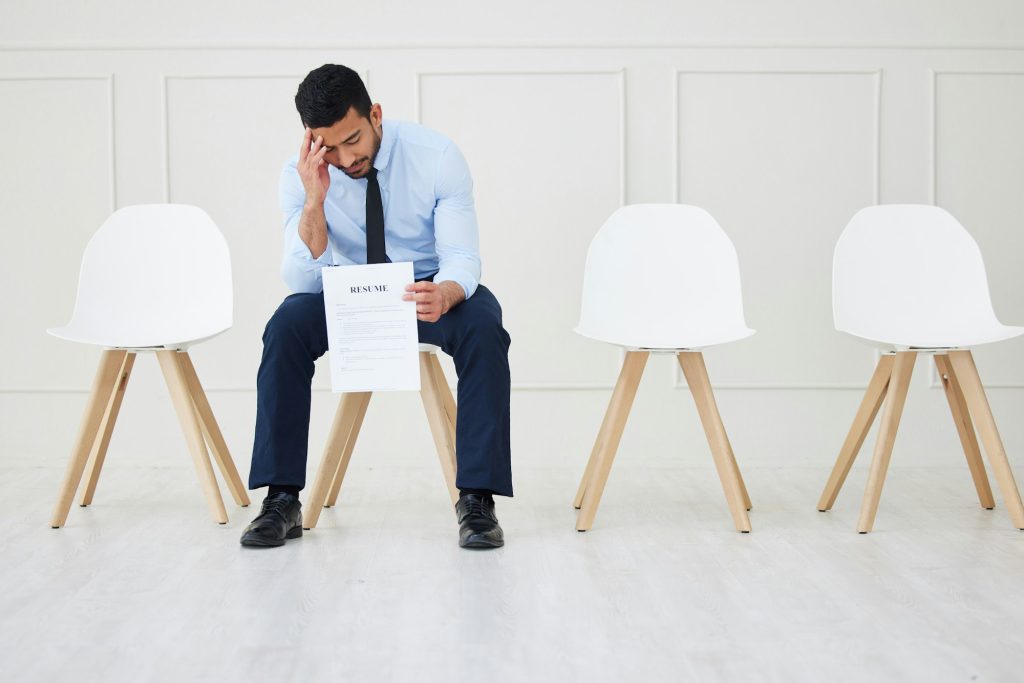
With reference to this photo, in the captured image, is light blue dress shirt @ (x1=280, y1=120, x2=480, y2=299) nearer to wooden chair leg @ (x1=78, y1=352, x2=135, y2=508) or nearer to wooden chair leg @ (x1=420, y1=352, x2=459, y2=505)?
wooden chair leg @ (x1=420, y1=352, x2=459, y2=505)

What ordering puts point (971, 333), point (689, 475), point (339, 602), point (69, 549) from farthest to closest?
point (689, 475), point (971, 333), point (69, 549), point (339, 602)

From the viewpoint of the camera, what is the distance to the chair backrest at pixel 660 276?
2689 mm

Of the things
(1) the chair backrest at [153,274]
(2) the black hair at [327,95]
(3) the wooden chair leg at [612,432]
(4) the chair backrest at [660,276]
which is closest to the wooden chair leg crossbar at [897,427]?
(4) the chair backrest at [660,276]

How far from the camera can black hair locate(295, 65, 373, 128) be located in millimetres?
2156

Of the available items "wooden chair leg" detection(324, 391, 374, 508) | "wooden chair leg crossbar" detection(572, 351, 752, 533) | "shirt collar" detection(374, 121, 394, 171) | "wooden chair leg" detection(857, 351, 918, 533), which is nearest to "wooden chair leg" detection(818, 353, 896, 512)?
"wooden chair leg" detection(857, 351, 918, 533)

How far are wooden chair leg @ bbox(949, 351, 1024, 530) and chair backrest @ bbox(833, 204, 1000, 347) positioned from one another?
0.77ft

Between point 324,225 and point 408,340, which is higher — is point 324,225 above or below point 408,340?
above

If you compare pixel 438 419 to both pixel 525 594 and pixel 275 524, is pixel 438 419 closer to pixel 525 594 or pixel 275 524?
pixel 275 524

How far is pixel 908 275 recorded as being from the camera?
277 cm

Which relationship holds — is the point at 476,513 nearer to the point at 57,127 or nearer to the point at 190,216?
the point at 190,216

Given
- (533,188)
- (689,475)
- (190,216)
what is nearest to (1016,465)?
(689,475)

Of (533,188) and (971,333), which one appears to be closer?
(971,333)

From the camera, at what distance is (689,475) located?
3.17 meters

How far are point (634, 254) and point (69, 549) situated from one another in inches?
60.1
